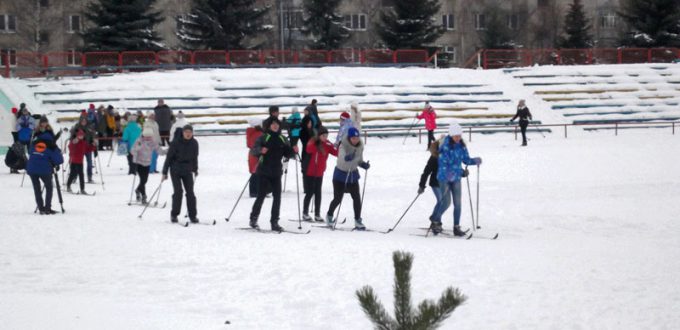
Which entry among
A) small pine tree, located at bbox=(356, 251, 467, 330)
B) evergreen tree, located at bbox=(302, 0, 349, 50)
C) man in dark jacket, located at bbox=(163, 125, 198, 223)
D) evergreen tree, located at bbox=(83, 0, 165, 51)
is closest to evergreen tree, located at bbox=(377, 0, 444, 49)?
evergreen tree, located at bbox=(302, 0, 349, 50)

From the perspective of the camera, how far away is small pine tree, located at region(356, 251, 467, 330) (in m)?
4.79

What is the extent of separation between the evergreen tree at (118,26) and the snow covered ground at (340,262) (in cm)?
2702

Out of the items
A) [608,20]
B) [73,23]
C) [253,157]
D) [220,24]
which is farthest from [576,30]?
[253,157]

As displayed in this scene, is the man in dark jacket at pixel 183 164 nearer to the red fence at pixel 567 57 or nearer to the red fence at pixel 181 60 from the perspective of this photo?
the red fence at pixel 181 60

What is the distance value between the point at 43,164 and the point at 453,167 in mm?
6548

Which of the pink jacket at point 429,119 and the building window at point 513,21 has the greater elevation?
the building window at point 513,21

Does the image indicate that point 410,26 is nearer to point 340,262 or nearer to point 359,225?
point 359,225

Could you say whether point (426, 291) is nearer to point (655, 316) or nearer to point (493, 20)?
point (655, 316)

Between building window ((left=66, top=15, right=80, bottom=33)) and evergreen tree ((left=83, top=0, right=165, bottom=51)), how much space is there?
12.8 metres

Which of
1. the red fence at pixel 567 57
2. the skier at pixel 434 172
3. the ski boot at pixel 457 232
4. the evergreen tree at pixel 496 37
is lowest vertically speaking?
the ski boot at pixel 457 232

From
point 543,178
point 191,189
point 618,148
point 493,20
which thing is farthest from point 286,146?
point 493,20

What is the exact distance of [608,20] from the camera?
72312mm

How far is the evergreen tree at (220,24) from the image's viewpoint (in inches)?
1957

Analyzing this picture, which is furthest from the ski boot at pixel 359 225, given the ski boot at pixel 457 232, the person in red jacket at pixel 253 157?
the person in red jacket at pixel 253 157
